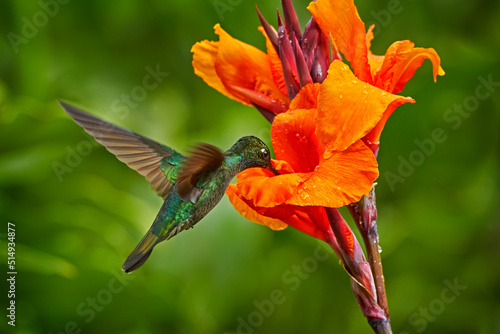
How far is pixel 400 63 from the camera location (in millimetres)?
625

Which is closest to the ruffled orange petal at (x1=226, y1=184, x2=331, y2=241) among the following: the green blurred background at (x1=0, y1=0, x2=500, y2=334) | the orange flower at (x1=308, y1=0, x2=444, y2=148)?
the orange flower at (x1=308, y1=0, x2=444, y2=148)

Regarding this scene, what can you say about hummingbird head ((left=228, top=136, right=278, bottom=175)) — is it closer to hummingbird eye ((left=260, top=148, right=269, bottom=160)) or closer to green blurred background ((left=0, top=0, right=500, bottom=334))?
hummingbird eye ((left=260, top=148, right=269, bottom=160))

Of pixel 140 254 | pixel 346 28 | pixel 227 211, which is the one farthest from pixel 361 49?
pixel 227 211

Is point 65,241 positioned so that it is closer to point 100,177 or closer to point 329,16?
point 100,177

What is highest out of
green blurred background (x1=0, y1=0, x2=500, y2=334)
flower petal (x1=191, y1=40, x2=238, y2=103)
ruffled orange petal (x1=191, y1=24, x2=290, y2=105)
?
flower petal (x1=191, y1=40, x2=238, y2=103)

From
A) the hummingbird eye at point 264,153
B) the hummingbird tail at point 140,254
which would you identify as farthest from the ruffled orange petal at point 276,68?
the hummingbird tail at point 140,254

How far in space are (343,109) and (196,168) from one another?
178 millimetres

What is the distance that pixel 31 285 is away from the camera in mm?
1155

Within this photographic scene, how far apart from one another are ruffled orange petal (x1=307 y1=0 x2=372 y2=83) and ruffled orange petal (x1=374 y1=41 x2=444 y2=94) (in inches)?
0.7

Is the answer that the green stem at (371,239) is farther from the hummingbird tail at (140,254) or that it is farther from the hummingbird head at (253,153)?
the hummingbird tail at (140,254)

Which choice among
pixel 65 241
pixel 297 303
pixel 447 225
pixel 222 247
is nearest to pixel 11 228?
pixel 65 241

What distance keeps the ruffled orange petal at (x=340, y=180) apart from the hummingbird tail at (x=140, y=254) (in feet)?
0.69

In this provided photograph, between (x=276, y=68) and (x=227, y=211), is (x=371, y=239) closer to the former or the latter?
(x=276, y=68)

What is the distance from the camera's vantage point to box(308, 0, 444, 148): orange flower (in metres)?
0.63
